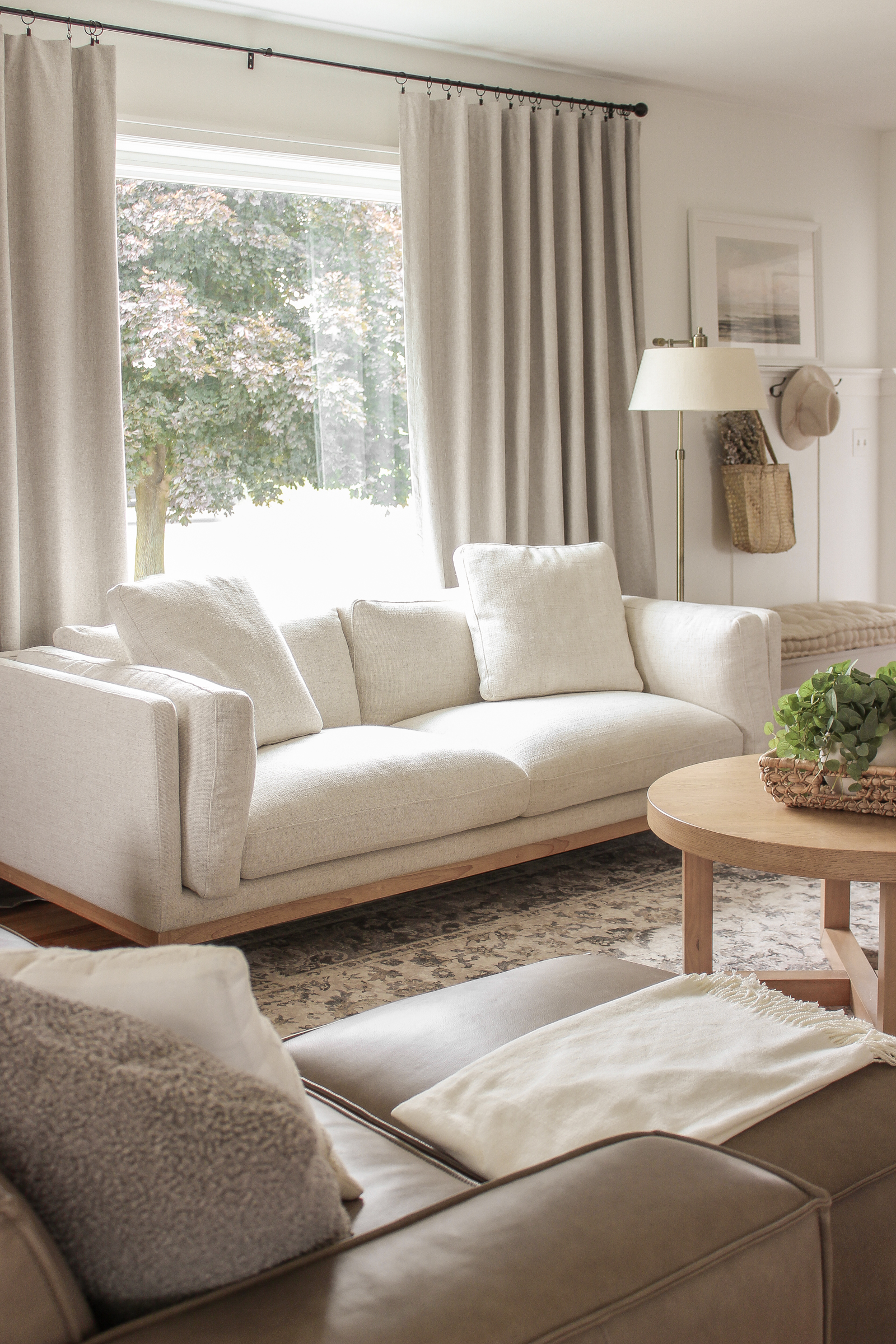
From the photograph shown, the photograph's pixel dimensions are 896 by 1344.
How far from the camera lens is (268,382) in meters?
3.86

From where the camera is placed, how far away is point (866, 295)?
5.45 metres

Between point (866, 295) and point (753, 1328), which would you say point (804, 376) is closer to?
point (866, 295)

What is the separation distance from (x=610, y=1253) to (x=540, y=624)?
2846mm

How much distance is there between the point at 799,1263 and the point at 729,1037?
0.44m

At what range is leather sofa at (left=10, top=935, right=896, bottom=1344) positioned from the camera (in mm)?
737

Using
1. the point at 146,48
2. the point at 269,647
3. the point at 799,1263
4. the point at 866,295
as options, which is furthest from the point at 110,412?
the point at 866,295

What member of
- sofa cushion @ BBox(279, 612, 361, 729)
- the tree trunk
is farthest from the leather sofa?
the tree trunk

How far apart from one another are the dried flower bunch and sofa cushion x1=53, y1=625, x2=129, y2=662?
2.82 m

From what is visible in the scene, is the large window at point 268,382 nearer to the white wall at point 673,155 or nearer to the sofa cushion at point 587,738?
the white wall at point 673,155

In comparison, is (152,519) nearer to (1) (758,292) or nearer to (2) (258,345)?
(2) (258,345)

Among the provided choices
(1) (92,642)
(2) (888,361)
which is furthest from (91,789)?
(2) (888,361)

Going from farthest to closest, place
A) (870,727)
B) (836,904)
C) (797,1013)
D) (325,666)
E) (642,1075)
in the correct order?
(325,666) < (836,904) < (870,727) < (797,1013) < (642,1075)

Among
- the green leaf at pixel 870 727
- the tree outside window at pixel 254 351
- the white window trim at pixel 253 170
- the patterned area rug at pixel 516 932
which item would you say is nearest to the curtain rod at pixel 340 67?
the white window trim at pixel 253 170

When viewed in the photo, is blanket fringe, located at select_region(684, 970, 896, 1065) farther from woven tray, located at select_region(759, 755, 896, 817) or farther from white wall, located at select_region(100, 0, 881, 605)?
white wall, located at select_region(100, 0, 881, 605)
